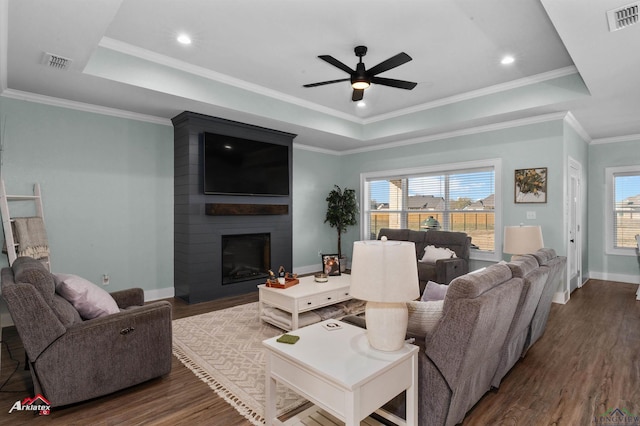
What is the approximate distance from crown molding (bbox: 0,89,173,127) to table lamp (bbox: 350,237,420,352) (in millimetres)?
4365

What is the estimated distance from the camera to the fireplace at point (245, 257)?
5227 millimetres

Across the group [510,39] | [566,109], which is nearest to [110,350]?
[510,39]

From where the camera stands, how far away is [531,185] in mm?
4914

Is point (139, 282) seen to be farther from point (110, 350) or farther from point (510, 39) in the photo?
point (510, 39)

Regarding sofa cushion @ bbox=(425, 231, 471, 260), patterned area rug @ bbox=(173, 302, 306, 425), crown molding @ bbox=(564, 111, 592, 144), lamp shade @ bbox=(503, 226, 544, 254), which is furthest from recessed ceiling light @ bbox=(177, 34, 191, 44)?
crown molding @ bbox=(564, 111, 592, 144)

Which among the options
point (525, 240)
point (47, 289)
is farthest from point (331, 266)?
point (47, 289)

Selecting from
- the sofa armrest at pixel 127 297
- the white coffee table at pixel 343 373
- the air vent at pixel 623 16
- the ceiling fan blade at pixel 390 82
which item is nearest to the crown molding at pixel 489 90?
the air vent at pixel 623 16

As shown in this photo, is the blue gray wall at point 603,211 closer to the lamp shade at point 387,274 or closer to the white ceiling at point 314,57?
the white ceiling at point 314,57

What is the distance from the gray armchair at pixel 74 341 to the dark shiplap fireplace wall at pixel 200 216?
2.30 m

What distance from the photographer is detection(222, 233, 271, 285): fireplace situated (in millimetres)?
5227

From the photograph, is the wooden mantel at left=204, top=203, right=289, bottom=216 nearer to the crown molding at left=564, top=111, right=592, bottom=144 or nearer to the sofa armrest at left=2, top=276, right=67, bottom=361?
the sofa armrest at left=2, top=276, right=67, bottom=361

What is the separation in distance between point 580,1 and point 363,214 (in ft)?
17.2

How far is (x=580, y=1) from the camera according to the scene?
2297 mm

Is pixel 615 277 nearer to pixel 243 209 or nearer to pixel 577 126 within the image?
pixel 577 126
